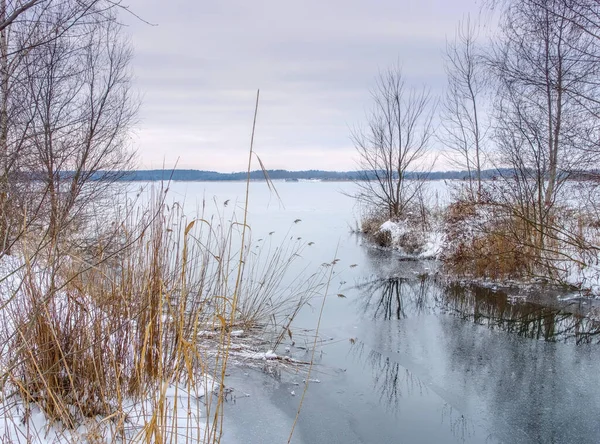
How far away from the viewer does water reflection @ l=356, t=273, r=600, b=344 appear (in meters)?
5.54

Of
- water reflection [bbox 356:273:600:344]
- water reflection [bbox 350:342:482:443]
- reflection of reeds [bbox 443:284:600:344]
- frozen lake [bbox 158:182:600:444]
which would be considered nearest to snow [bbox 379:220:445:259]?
water reflection [bbox 356:273:600:344]

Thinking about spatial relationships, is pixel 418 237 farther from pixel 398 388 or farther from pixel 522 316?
pixel 398 388

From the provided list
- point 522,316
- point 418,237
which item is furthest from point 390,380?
point 418,237

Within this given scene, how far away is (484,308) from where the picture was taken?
656 centimetres

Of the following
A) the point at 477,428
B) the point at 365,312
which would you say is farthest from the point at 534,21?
the point at 477,428

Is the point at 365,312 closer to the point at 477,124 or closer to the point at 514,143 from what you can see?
the point at 514,143

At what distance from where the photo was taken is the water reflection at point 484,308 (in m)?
5.54

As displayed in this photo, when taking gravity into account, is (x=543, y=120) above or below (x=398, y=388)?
above

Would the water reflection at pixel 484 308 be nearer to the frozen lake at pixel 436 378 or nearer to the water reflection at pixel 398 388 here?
the frozen lake at pixel 436 378

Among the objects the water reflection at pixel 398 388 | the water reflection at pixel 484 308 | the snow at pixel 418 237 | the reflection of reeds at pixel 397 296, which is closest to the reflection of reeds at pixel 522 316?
the water reflection at pixel 484 308

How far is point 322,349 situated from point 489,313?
2.83m

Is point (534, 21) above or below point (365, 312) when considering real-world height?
above

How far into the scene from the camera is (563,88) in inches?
200

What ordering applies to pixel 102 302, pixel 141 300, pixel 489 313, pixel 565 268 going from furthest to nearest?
pixel 565 268, pixel 489 313, pixel 141 300, pixel 102 302
